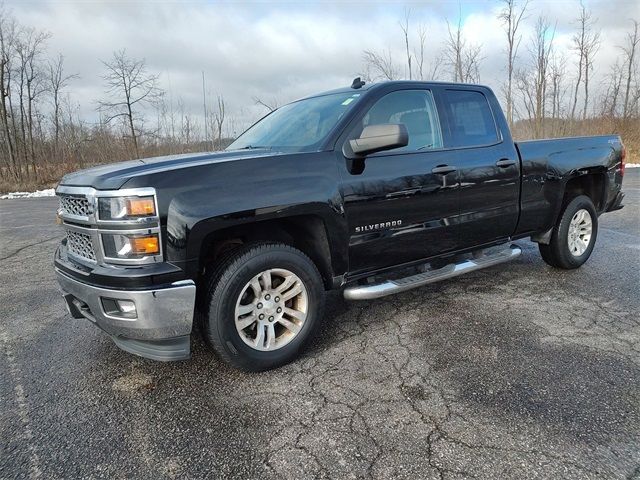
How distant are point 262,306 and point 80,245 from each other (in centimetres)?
126

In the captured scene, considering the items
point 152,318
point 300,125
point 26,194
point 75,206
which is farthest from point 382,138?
point 26,194

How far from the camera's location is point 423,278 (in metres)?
3.62

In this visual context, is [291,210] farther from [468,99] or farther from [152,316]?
[468,99]

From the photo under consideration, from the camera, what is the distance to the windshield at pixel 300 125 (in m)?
3.39

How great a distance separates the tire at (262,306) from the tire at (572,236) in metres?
3.17

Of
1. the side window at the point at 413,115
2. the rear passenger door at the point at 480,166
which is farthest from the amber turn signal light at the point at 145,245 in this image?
the rear passenger door at the point at 480,166

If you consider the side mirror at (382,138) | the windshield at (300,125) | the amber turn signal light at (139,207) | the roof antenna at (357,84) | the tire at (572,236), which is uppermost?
the roof antenna at (357,84)

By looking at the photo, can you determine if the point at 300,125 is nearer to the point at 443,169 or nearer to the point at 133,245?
the point at 443,169

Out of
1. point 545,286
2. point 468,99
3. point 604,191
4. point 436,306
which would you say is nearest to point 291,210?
point 436,306

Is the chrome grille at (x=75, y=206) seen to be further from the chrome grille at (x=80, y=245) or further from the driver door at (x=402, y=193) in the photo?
the driver door at (x=402, y=193)

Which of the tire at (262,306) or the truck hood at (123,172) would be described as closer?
the truck hood at (123,172)

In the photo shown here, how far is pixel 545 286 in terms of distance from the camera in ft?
15.1

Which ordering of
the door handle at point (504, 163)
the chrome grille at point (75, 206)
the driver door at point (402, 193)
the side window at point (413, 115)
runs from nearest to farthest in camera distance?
the chrome grille at point (75, 206) → the driver door at point (402, 193) → the side window at point (413, 115) → the door handle at point (504, 163)

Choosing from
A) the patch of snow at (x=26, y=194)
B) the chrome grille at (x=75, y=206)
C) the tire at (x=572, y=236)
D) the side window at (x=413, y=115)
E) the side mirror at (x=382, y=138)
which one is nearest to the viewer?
the chrome grille at (x=75, y=206)
